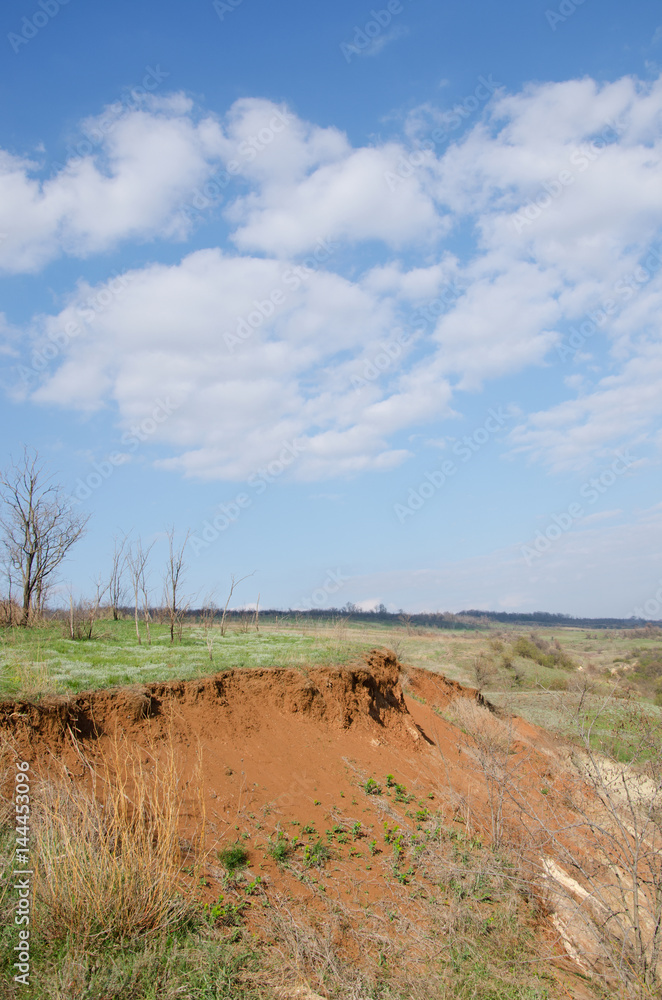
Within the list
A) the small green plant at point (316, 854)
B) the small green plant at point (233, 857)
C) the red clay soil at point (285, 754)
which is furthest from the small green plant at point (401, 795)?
the small green plant at point (233, 857)

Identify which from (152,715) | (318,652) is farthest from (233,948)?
(318,652)

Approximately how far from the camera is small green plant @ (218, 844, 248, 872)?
24.3 feet

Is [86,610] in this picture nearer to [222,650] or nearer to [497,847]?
[222,650]

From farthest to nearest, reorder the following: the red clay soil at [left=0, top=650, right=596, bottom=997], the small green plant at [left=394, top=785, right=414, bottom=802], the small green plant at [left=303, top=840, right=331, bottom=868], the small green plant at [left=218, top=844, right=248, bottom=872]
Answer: the small green plant at [left=394, top=785, right=414, bottom=802] < the red clay soil at [left=0, top=650, right=596, bottom=997] < the small green plant at [left=303, top=840, right=331, bottom=868] < the small green plant at [left=218, top=844, right=248, bottom=872]

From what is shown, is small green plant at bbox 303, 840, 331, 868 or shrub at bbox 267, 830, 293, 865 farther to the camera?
small green plant at bbox 303, 840, 331, 868

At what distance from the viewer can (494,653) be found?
3762 cm

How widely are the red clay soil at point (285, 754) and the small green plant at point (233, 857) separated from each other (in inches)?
6.1

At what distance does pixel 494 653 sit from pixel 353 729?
91.4ft

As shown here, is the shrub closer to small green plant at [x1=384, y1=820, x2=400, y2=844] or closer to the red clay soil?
the red clay soil

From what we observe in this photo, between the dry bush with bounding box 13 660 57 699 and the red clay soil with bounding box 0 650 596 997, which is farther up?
the dry bush with bounding box 13 660 57 699

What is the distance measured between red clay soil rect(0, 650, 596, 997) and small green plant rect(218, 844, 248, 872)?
0.51 ft

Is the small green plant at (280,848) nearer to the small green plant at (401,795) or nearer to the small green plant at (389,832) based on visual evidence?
the small green plant at (389,832)

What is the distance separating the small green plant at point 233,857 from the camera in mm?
7408

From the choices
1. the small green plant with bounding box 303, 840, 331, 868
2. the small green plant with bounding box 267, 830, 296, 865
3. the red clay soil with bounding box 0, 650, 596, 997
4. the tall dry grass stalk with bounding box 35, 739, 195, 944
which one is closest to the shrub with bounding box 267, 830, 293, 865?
the small green plant with bounding box 267, 830, 296, 865
